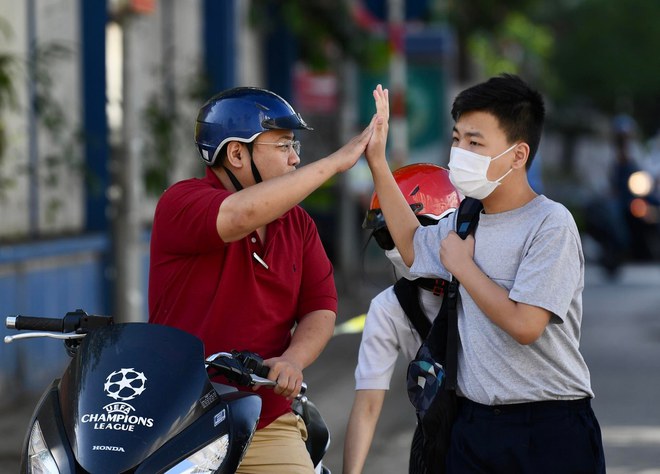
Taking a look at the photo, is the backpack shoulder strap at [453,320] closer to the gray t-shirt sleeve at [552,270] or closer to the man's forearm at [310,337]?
the gray t-shirt sleeve at [552,270]

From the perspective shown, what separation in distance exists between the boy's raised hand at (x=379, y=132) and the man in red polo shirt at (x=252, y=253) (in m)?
0.03

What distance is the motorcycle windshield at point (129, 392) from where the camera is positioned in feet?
10.7

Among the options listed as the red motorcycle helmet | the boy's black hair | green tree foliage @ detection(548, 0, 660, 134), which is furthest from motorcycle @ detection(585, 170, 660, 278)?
green tree foliage @ detection(548, 0, 660, 134)

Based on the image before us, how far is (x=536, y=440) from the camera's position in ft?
12.8

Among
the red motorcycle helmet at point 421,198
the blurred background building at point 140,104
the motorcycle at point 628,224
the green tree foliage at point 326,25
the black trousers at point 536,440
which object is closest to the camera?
the black trousers at point 536,440

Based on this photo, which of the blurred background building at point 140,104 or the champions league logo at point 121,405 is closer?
the champions league logo at point 121,405

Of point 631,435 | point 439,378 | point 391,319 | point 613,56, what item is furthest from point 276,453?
point 613,56

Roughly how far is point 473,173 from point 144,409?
3.86ft

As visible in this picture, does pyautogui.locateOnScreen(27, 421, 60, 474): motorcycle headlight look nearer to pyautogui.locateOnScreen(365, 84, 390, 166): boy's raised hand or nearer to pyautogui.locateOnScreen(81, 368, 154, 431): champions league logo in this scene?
pyautogui.locateOnScreen(81, 368, 154, 431): champions league logo

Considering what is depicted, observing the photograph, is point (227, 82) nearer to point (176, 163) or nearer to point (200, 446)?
point (176, 163)

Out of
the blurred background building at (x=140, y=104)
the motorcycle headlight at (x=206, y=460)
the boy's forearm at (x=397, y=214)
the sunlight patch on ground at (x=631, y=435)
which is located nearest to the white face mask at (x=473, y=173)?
the boy's forearm at (x=397, y=214)

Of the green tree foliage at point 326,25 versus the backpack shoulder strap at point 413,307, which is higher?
the green tree foliage at point 326,25

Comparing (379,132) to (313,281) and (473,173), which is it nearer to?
(473,173)

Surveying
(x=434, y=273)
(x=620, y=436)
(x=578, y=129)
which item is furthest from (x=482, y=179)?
(x=578, y=129)
